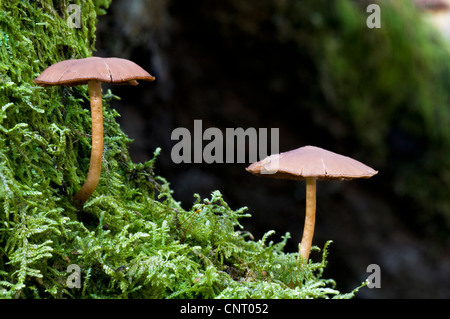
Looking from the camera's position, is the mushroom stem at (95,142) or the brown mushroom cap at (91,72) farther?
the mushroom stem at (95,142)

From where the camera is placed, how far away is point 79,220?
1.34 m

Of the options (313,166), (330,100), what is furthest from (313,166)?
(330,100)

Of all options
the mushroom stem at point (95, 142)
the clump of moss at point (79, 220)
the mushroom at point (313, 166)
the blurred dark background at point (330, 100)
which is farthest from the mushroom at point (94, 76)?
the blurred dark background at point (330, 100)

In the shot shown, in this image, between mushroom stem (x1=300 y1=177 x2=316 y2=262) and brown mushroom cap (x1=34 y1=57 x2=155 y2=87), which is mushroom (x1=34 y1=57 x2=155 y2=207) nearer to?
brown mushroom cap (x1=34 y1=57 x2=155 y2=87)

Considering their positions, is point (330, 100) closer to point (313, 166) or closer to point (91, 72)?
point (313, 166)

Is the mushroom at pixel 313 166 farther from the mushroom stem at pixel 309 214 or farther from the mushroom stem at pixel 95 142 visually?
the mushroom stem at pixel 95 142

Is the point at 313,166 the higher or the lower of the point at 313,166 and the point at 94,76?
the lower

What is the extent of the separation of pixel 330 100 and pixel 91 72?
3.85 meters

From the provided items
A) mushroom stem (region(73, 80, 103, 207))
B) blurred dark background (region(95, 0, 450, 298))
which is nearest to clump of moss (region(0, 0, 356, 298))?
mushroom stem (region(73, 80, 103, 207))

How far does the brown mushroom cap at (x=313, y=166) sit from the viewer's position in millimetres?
1248

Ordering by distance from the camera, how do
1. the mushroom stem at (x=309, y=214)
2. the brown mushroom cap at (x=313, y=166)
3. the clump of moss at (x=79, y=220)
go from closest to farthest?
the clump of moss at (x=79, y=220) → the brown mushroom cap at (x=313, y=166) → the mushroom stem at (x=309, y=214)

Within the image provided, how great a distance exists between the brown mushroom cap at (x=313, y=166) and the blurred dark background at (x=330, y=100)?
3466mm

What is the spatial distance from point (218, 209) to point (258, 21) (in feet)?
11.7

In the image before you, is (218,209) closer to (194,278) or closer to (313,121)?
(194,278)
